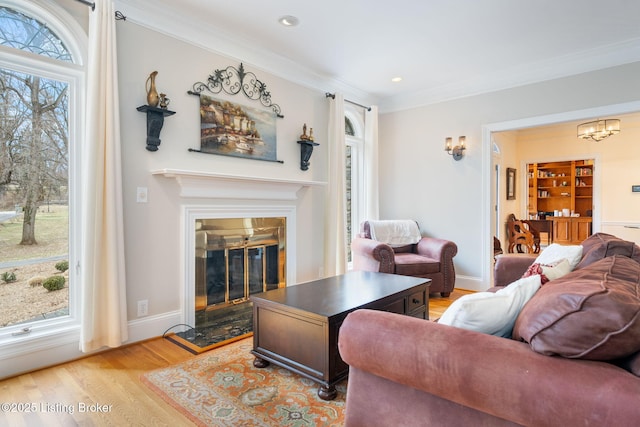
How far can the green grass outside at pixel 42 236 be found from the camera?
2.34 m

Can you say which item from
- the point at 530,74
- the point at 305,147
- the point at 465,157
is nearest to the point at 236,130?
the point at 305,147

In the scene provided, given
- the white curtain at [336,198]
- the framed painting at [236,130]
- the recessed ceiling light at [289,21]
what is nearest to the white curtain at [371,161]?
the white curtain at [336,198]

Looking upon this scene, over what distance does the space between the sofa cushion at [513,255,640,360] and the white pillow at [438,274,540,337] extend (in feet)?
0.43

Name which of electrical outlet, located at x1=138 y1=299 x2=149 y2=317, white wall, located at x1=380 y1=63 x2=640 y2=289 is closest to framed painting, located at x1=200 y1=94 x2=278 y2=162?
electrical outlet, located at x1=138 y1=299 x2=149 y2=317

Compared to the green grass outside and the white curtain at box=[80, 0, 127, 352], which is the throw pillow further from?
the green grass outside

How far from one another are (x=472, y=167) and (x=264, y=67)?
2.81m

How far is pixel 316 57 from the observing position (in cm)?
383

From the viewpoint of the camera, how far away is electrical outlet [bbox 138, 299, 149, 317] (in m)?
2.84

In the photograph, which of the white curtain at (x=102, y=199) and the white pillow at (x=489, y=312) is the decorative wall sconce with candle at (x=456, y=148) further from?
the white curtain at (x=102, y=199)

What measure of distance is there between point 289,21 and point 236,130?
108 centimetres

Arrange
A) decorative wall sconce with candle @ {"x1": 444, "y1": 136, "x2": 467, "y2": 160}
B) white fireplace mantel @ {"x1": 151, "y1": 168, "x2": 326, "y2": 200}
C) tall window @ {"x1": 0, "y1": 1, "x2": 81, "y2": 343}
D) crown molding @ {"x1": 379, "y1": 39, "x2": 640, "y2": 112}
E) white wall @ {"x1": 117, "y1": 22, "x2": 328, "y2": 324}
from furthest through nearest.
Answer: decorative wall sconce with candle @ {"x1": 444, "y1": 136, "x2": 467, "y2": 160} → crown molding @ {"x1": 379, "y1": 39, "x2": 640, "y2": 112} → white fireplace mantel @ {"x1": 151, "y1": 168, "x2": 326, "y2": 200} → white wall @ {"x1": 117, "y1": 22, "x2": 328, "y2": 324} → tall window @ {"x1": 0, "y1": 1, "x2": 81, "y2": 343}

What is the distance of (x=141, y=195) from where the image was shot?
2844 mm

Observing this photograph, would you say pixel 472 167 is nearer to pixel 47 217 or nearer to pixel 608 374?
pixel 608 374

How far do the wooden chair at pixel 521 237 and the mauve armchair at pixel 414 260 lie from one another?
3083mm
